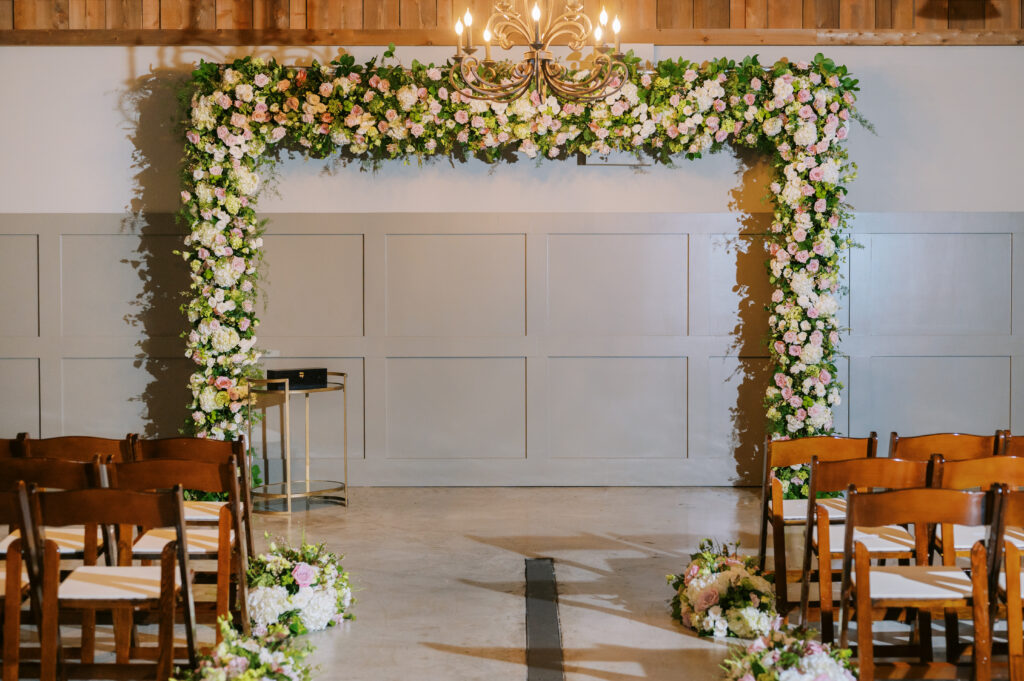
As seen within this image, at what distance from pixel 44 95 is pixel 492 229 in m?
3.87

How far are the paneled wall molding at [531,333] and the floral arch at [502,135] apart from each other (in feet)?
1.79

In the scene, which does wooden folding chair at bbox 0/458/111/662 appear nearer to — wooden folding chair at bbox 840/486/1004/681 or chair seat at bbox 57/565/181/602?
chair seat at bbox 57/565/181/602

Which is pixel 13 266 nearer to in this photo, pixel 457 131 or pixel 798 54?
pixel 457 131

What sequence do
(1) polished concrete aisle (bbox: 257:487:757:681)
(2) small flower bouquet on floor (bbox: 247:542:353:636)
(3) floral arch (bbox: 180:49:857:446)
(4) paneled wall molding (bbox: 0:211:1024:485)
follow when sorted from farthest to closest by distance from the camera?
(4) paneled wall molding (bbox: 0:211:1024:485) → (3) floral arch (bbox: 180:49:857:446) → (2) small flower bouquet on floor (bbox: 247:542:353:636) → (1) polished concrete aisle (bbox: 257:487:757:681)

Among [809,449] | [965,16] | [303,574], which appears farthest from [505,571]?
[965,16]

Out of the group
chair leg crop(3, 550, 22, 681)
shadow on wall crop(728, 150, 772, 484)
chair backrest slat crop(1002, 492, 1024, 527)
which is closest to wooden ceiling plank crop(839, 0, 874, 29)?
shadow on wall crop(728, 150, 772, 484)

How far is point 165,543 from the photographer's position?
13.3 feet

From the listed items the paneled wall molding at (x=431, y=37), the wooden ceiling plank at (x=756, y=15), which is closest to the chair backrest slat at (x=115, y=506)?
the paneled wall molding at (x=431, y=37)

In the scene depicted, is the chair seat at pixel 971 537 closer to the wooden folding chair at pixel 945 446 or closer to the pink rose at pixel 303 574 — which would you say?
the wooden folding chair at pixel 945 446

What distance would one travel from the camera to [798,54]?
24.2 ft

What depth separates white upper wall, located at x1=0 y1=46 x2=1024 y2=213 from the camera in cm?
739

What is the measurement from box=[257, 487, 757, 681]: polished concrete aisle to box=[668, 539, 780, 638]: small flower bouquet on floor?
9 cm

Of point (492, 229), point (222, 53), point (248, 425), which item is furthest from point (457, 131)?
point (248, 425)

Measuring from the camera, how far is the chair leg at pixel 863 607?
3266 mm
